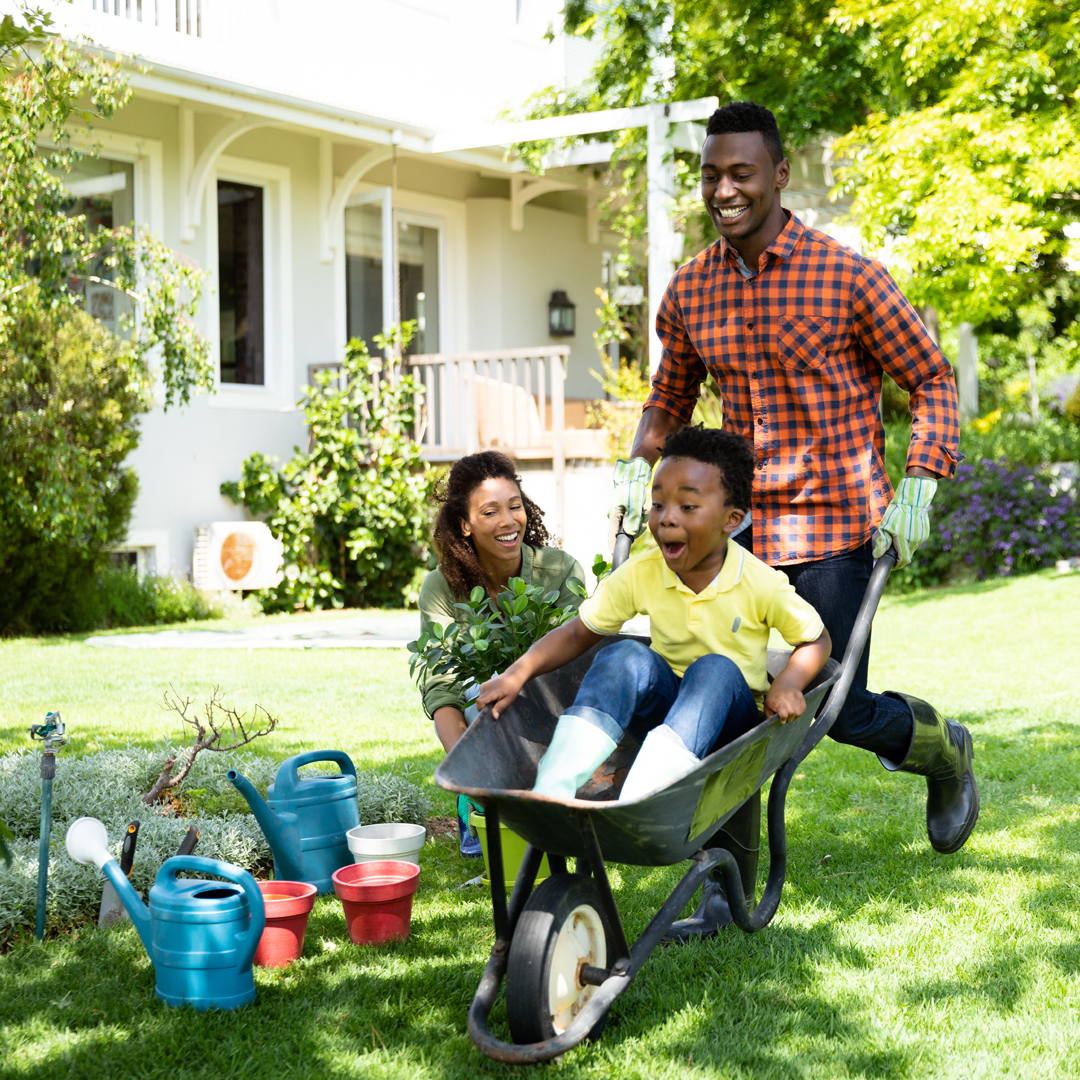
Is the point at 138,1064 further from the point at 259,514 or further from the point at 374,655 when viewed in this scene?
the point at 259,514

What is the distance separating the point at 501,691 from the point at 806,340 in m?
1.16

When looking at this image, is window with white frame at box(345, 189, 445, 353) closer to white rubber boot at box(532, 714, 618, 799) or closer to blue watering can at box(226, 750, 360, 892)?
blue watering can at box(226, 750, 360, 892)

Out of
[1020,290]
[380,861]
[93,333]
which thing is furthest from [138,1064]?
[1020,290]

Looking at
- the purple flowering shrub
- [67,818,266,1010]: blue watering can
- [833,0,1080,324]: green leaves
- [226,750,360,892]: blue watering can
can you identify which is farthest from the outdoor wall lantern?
[67,818,266,1010]: blue watering can

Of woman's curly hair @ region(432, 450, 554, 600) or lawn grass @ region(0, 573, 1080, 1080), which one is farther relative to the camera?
woman's curly hair @ region(432, 450, 554, 600)

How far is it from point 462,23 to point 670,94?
8.14ft

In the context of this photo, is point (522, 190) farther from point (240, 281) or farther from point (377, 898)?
point (377, 898)

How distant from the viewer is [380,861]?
305 centimetres

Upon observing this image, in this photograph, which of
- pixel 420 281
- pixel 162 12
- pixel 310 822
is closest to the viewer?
pixel 310 822

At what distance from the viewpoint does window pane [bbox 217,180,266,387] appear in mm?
10828

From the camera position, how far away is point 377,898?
2.91 metres

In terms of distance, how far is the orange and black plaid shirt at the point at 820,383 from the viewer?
303 centimetres

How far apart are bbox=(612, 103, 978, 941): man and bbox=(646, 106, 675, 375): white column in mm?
7183

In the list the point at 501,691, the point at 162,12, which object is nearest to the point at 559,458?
the point at 162,12
